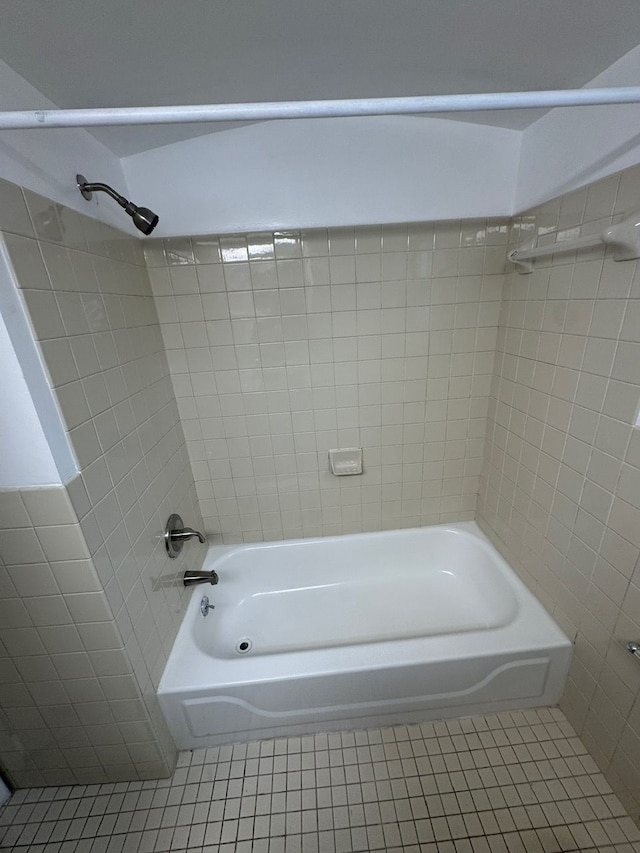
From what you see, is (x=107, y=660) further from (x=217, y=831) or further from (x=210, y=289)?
(x=210, y=289)

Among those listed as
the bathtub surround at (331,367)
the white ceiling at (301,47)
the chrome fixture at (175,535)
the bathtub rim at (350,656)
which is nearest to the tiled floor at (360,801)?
the bathtub rim at (350,656)

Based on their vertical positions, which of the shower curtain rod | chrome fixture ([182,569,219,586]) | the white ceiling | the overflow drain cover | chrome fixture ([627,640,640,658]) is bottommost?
the overflow drain cover

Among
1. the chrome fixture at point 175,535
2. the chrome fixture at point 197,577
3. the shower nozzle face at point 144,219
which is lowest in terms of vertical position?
the chrome fixture at point 197,577

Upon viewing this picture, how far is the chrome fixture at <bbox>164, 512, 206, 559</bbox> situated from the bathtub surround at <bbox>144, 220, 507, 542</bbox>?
333 mm

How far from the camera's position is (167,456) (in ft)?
4.44

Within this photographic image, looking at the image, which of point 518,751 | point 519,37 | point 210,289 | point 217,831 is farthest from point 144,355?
point 518,751

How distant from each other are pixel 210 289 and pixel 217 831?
1807 millimetres

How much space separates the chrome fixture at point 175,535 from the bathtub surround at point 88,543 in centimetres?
5

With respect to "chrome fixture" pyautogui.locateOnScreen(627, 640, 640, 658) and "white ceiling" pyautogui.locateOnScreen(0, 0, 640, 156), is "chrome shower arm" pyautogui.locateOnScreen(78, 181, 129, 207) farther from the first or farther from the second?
"chrome fixture" pyautogui.locateOnScreen(627, 640, 640, 658)

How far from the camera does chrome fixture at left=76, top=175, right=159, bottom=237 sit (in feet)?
2.98

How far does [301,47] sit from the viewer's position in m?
0.83

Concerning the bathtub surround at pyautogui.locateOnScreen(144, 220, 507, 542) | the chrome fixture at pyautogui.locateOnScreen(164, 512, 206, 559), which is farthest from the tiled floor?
the bathtub surround at pyautogui.locateOnScreen(144, 220, 507, 542)

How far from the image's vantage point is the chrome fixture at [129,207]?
0.91m

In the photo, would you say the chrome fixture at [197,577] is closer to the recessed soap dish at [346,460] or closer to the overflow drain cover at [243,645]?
the overflow drain cover at [243,645]
